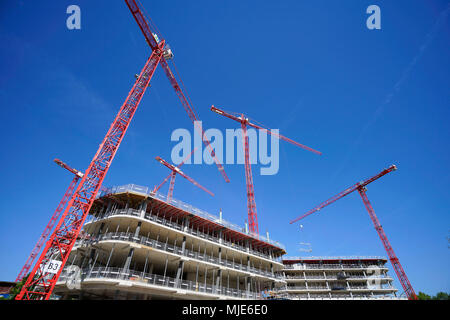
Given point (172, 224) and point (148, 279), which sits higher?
point (172, 224)

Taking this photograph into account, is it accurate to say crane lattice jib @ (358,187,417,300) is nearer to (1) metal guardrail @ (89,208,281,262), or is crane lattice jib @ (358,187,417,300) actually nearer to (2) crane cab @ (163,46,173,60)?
(1) metal guardrail @ (89,208,281,262)

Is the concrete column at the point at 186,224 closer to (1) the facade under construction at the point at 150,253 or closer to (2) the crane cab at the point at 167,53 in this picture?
(1) the facade under construction at the point at 150,253

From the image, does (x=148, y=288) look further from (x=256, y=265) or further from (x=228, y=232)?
(x=256, y=265)

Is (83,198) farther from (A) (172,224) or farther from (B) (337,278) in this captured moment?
(B) (337,278)

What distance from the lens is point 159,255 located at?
82.3 feet

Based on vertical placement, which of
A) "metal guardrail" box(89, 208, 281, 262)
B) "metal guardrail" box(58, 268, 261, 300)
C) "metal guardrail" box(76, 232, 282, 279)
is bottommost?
"metal guardrail" box(58, 268, 261, 300)

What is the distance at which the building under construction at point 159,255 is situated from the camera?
21.9 m

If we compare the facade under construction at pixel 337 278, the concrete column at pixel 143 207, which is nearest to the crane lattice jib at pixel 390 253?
the facade under construction at pixel 337 278

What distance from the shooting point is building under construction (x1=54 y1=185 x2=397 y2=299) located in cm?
2191

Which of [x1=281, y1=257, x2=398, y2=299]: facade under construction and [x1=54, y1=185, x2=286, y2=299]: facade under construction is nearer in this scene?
[x1=54, y1=185, x2=286, y2=299]: facade under construction

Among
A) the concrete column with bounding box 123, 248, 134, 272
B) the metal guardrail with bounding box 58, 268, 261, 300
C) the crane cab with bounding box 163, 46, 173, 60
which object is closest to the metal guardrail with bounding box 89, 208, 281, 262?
the concrete column with bounding box 123, 248, 134, 272

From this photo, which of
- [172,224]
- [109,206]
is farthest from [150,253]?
[109,206]
